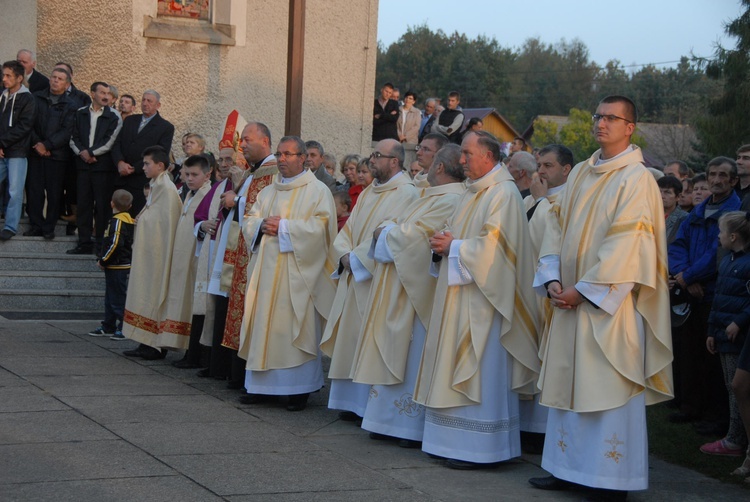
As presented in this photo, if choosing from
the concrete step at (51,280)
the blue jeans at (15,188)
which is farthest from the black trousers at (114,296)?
the blue jeans at (15,188)

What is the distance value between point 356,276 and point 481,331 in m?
1.44

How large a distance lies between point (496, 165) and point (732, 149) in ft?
79.2

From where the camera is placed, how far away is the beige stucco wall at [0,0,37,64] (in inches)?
567

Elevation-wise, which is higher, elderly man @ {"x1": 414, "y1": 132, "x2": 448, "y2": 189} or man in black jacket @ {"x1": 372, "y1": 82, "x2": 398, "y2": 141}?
man in black jacket @ {"x1": 372, "y1": 82, "x2": 398, "y2": 141}

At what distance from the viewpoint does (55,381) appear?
8.23 meters

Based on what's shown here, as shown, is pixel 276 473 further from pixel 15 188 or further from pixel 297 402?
pixel 15 188

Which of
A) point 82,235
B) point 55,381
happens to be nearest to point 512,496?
point 55,381

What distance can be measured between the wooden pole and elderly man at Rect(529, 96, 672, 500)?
18.5 feet

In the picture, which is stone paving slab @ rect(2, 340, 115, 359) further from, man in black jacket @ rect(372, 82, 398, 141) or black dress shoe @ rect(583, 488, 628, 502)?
man in black jacket @ rect(372, 82, 398, 141)

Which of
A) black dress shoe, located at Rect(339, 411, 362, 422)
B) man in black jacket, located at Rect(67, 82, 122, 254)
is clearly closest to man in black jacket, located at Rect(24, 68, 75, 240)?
man in black jacket, located at Rect(67, 82, 122, 254)

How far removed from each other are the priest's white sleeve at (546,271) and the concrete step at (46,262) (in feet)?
24.9

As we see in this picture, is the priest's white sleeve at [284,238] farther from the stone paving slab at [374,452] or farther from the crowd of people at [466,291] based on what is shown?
the stone paving slab at [374,452]

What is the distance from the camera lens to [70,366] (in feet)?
29.2

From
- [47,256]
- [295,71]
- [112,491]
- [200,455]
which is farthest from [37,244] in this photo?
[112,491]
